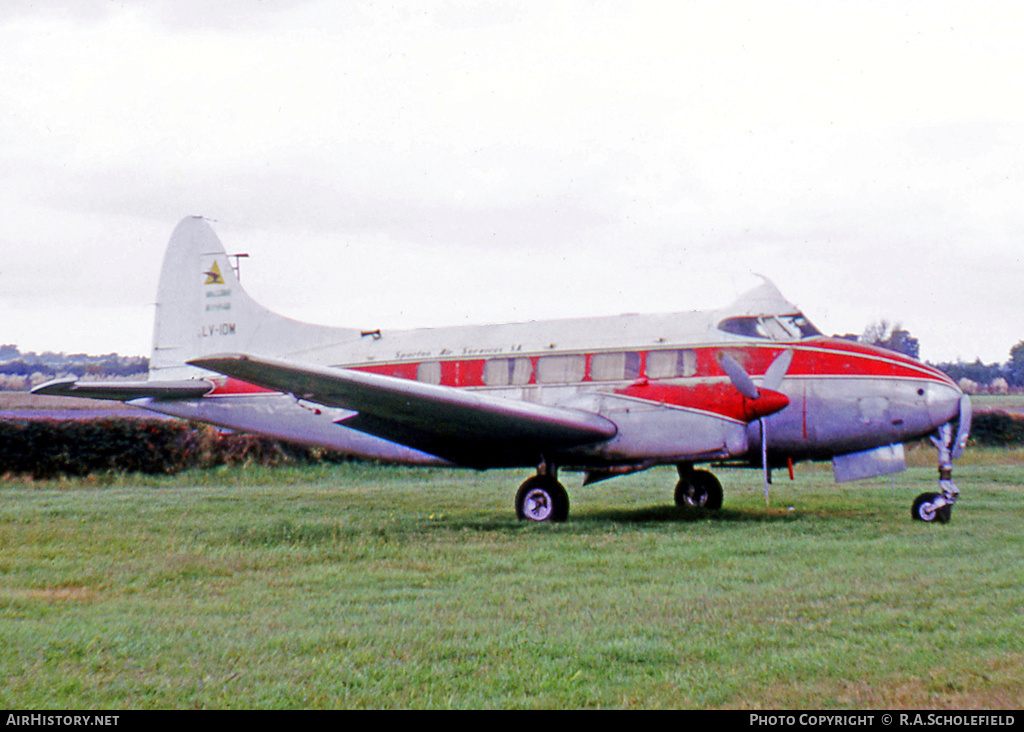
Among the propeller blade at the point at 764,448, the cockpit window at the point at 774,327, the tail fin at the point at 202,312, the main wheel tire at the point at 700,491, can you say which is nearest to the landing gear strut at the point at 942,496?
the propeller blade at the point at 764,448

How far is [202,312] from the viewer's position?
63.9 feet

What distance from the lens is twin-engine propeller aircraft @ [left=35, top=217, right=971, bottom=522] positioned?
13648 mm

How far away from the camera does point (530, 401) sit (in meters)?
15.7

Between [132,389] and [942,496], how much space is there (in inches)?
546

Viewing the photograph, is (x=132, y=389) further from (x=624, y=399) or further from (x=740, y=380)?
(x=740, y=380)

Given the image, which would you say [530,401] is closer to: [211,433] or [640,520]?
[640,520]

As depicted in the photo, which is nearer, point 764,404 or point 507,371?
point 764,404

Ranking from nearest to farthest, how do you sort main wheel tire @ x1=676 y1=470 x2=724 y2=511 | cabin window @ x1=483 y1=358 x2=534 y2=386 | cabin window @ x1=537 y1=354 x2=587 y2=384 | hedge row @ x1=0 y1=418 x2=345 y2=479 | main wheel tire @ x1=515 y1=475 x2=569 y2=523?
main wheel tire @ x1=515 y1=475 x2=569 y2=523, cabin window @ x1=537 y1=354 x2=587 y2=384, cabin window @ x1=483 y1=358 x2=534 y2=386, main wheel tire @ x1=676 y1=470 x2=724 y2=511, hedge row @ x1=0 y1=418 x2=345 y2=479

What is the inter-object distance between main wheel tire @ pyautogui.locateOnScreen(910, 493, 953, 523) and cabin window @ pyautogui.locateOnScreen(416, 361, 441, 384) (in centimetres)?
795

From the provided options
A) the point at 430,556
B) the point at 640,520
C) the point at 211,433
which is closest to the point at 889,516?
the point at 640,520

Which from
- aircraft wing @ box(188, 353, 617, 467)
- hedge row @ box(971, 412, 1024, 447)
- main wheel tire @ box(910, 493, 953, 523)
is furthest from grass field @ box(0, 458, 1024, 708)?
hedge row @ box(971, 412, 1024, 447)

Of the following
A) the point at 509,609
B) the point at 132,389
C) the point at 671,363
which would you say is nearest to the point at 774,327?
the point at 671,363

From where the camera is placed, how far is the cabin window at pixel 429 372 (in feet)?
54.7

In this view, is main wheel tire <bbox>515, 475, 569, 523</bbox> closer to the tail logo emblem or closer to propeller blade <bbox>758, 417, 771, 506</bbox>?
propeller blade <bbox>758, 417, 771, 506</bbox>
